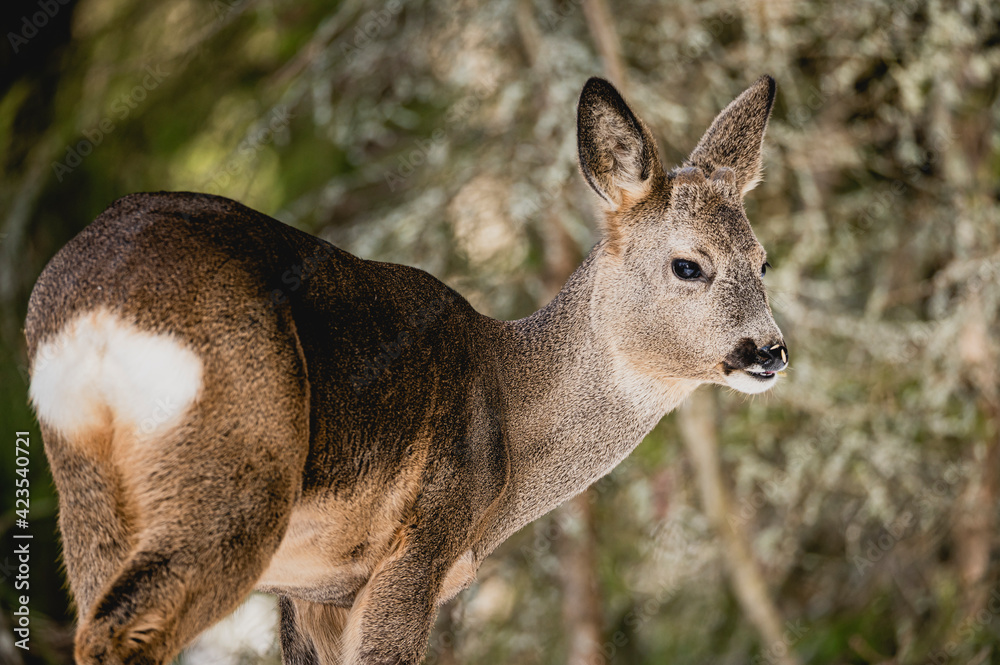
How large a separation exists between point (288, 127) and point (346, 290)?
390 cm

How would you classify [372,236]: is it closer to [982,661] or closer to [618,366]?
[618,366]

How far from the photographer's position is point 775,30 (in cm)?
646

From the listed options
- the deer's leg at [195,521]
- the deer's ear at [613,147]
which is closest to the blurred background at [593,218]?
the deer's ear at [613,147]

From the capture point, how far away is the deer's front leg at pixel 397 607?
3109 millimetres

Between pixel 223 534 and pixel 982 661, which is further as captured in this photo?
pixel 982 661

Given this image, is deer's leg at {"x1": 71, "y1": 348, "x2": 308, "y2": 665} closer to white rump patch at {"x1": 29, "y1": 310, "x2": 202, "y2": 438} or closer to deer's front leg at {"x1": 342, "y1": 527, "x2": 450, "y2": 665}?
white rump patch at {"x1": 29, "y1": 310, "x2": 202, "y2": 438}

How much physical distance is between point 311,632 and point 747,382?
5.54ft

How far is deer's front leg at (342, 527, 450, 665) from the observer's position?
311 centimetres

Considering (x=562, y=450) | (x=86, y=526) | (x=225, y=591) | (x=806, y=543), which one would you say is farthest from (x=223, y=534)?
(x=806, y=543)

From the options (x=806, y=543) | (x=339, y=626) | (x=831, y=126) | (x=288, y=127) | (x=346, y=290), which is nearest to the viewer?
(x=346, y=290)

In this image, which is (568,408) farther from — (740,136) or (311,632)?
(740,136)

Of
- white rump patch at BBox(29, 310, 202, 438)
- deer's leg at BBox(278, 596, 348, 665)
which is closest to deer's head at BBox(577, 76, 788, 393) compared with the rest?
deer's leg at BBox(278, 596, 348, 665)

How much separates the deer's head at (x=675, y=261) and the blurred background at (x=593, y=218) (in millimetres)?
1752

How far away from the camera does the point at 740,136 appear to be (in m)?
4.11
